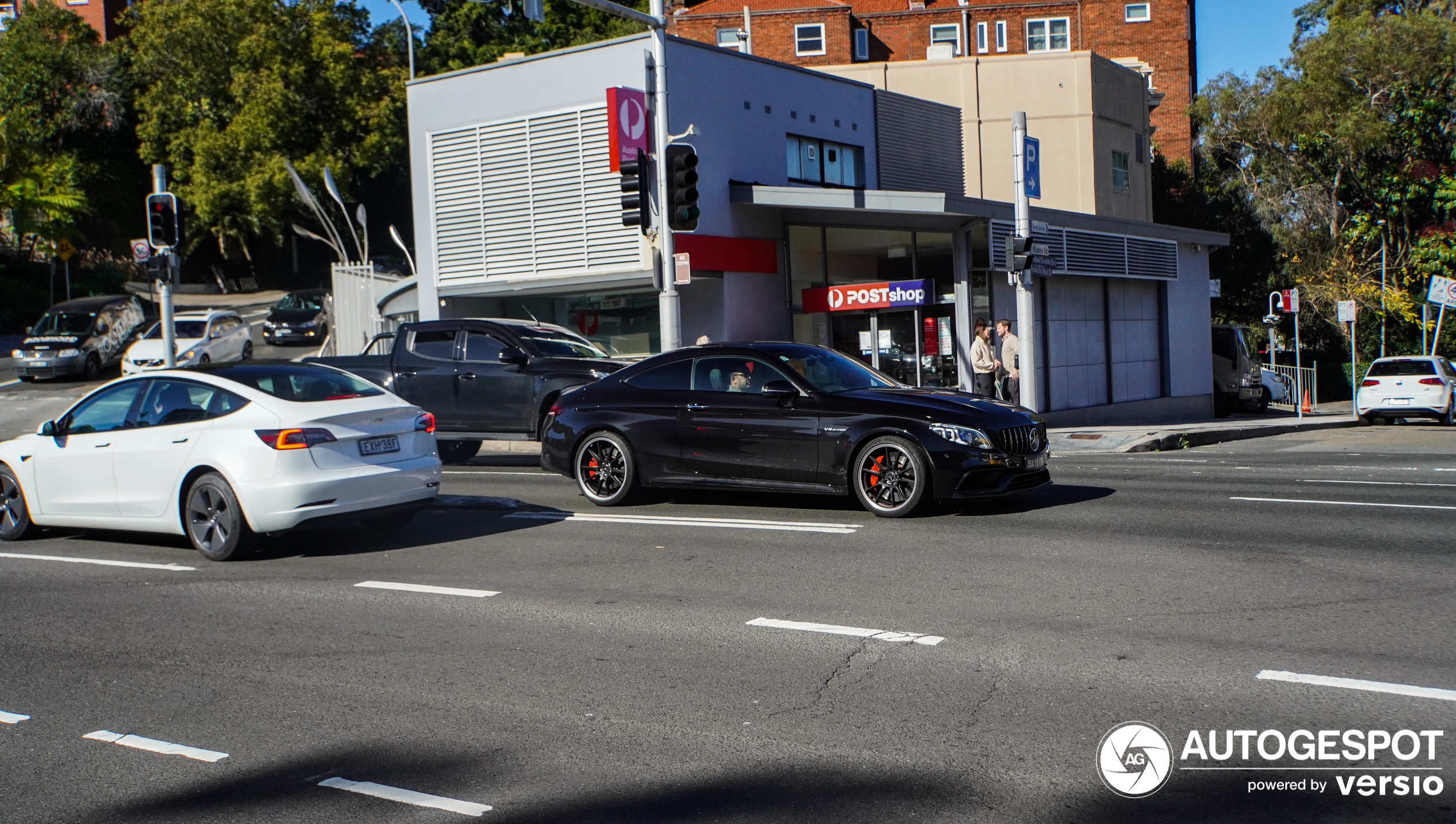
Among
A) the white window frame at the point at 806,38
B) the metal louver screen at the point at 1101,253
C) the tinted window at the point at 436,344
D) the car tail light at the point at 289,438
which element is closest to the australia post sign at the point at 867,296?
the metal louver screen at the point at 1101,253

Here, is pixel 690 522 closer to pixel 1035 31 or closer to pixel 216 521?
pixel 216 521

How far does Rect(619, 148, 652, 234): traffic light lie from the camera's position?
17609 mm

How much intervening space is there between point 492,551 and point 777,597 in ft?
9.61

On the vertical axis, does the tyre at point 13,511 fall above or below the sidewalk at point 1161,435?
above

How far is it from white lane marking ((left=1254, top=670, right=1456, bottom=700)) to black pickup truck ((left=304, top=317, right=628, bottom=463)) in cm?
1078

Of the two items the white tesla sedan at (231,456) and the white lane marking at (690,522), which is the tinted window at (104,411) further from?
the white lane marking at (690,522)

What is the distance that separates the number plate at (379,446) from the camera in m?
9.56

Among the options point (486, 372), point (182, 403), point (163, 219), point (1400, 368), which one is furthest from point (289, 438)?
point (1400, 368)

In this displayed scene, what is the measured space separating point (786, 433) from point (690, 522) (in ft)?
3.72

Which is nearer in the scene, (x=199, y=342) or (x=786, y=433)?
(x=786, y=433)

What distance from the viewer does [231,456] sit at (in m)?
9.20

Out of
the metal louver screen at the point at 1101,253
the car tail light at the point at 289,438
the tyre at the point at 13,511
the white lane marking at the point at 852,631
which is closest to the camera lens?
the white lane marking at the point at 852,631

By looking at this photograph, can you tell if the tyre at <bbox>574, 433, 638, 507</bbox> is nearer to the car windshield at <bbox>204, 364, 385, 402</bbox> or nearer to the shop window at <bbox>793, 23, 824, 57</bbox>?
the car windshield at <bbox>204, 364, 385, 402</bbox>

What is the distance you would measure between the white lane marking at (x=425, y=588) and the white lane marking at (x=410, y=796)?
10.5 feet
